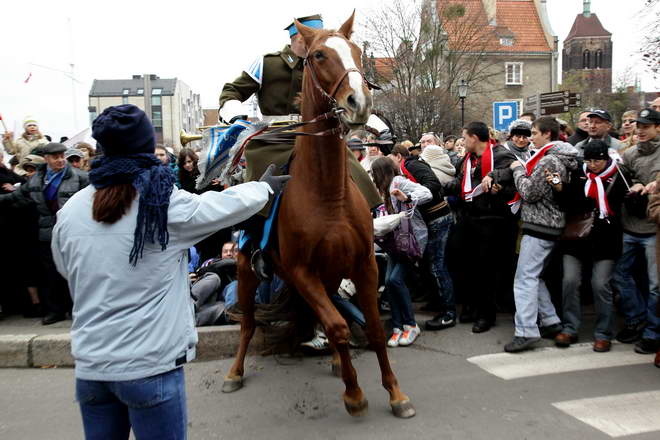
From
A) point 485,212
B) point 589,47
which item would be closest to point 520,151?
point 485,212

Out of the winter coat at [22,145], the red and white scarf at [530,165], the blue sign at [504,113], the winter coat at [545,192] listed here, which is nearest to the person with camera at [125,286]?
the winter coat at [545,192]

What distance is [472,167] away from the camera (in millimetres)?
6391

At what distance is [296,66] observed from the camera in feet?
15.6

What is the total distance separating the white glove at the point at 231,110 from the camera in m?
4.62

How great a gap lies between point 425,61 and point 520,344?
2784cm

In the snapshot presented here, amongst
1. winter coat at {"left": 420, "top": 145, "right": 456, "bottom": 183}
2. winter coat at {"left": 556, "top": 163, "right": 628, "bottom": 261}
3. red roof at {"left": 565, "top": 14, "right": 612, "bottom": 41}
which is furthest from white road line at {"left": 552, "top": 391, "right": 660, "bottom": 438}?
red roof at {"left": 565, "top": 14, "right": 612, "bottom": 41}

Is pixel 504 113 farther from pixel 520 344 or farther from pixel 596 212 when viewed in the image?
pixel 520 344

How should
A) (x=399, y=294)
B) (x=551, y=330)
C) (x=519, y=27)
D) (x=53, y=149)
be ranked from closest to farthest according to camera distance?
(x=551, y=330)
(x=399, y=294)
(x=53, y=149)
(x=519, y=27)

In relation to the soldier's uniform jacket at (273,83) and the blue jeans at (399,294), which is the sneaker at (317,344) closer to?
the blue jeans at (399,294)

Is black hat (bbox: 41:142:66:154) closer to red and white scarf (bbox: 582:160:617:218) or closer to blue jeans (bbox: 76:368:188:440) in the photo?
blue jeans (bbox: 76:368:188:440)

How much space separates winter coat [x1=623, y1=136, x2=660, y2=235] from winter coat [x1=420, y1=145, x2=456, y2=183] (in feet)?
6.76

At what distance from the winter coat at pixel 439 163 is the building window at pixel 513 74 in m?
39.3

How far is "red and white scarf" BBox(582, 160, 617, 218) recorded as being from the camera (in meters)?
5.47

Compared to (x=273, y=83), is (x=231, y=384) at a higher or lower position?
lower
